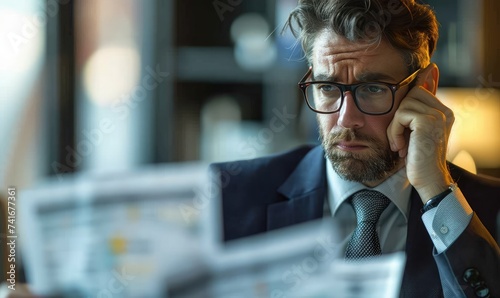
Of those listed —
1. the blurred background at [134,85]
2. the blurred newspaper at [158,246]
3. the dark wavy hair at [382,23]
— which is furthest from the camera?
the blurred background at [134,85]

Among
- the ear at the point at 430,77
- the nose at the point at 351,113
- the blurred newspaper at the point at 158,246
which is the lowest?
the blurred newspaper at the point at 158,246

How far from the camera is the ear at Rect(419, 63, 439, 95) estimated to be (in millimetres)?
834

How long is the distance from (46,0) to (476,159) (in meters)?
0.73

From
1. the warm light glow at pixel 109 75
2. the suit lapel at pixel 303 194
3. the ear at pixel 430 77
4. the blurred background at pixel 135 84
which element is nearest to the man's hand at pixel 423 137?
the ear at pixel 430 77

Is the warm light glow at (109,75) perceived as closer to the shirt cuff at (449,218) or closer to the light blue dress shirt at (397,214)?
the light blue dress shirt at (397,214)

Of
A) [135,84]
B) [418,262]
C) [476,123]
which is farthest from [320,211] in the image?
[135,84]

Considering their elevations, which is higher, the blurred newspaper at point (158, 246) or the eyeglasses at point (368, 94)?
the eyeglasses at point (368, 94)

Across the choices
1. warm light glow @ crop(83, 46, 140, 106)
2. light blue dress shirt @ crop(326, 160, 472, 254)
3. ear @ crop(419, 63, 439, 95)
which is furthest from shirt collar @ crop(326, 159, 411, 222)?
warm light glow @ crop(83, 46, 140, 106)

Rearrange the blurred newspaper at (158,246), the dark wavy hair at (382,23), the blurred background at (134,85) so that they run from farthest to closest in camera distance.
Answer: the blurred background at (134,85)
the blurred newspaper at (158,246)
the dark wavy hair at (382,23)

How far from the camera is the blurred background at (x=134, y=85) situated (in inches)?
42.4

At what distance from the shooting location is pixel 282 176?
3.02 feet

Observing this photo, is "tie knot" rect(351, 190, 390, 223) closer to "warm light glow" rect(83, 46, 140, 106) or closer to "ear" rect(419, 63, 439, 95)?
"ear" rect(419, 63, 439, 95)

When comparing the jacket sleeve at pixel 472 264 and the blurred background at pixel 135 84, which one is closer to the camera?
the jacket sleeve at pixel 472 264

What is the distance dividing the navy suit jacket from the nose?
0.08 metres
